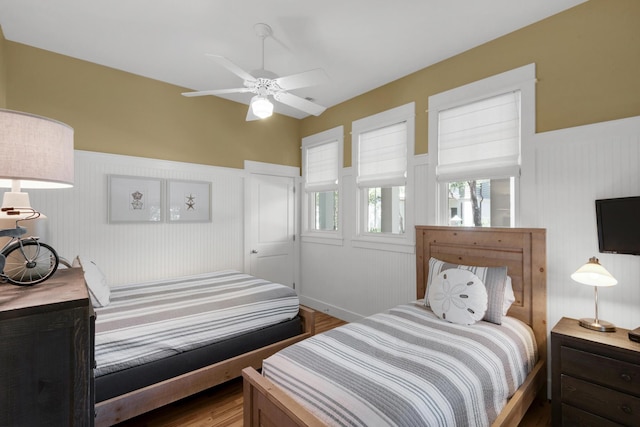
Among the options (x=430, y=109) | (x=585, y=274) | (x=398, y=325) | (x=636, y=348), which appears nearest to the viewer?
(x=636, y=348)

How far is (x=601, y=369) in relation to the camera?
170 cm

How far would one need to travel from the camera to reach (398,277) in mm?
3238

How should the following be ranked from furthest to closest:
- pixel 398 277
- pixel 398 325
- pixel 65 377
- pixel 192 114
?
pixel 192 114 → pixel 398 277 → pixel 398 325 → pixel 65 377

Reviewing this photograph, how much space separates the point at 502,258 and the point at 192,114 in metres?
3.62

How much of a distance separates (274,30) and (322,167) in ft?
6.81

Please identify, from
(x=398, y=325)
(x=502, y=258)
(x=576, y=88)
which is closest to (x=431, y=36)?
(x=576, y=88)

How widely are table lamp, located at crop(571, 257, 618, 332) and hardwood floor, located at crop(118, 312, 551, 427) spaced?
2.47 ft

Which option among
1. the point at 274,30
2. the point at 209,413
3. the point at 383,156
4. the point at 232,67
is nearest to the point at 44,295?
the point at 232,67

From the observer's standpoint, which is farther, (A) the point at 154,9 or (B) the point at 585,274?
(A) the point at 154,9

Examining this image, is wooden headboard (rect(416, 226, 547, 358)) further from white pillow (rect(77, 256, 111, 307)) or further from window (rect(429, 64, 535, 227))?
white pillow (rect(77, 256, 111, 307))

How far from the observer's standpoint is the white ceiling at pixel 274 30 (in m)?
2.17

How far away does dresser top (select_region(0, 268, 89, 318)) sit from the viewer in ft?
2.28

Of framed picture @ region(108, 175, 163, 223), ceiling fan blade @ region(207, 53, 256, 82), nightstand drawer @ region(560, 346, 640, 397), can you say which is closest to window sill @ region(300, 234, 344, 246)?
framed picture @ region(108, 175, 163, 223)

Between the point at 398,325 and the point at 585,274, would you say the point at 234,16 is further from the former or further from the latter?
the point at 585,274
